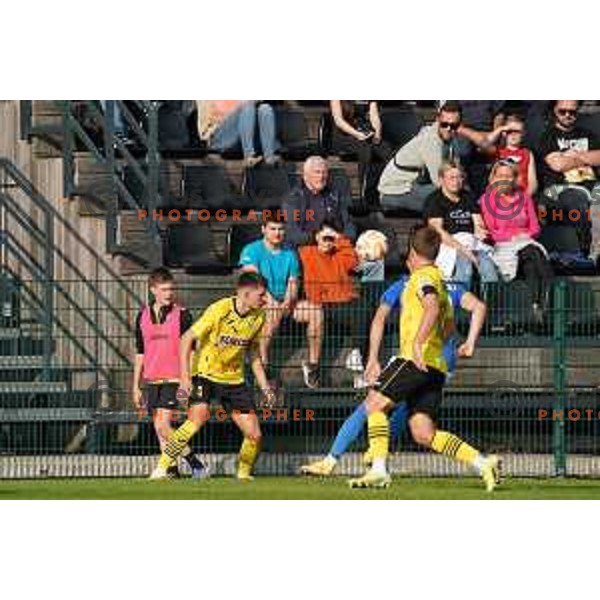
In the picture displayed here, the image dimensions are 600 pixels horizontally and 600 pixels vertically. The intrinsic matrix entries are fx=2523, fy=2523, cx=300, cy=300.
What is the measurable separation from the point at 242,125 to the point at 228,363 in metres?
3.48

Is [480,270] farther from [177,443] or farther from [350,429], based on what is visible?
[177,443]

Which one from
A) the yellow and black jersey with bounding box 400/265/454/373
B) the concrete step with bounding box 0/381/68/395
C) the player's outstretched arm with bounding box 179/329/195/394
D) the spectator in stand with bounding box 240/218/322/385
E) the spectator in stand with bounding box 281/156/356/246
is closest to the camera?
the yellow and black jersey with bounding box 400/265/454/373

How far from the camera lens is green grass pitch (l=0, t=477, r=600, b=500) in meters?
17.7

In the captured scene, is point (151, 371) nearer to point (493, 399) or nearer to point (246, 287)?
point (246, 287)

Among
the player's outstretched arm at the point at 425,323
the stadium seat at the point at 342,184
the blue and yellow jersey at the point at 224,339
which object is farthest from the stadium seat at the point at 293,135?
the player's outstretched arm at the point at 425,323

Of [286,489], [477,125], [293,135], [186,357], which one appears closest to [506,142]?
[477,125]

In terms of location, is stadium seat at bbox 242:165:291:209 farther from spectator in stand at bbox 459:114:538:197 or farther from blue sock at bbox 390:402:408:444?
blue sock at bbox 390:402:408:444

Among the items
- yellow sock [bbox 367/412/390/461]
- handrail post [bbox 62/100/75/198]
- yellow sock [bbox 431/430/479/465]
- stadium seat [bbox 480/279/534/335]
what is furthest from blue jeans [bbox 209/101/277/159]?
yellow sock [bbox 431/430/479/465]

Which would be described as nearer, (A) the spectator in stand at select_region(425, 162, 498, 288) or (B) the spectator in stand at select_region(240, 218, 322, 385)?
(B) the spectator in stand at select_region(240, 218, 322, 385)

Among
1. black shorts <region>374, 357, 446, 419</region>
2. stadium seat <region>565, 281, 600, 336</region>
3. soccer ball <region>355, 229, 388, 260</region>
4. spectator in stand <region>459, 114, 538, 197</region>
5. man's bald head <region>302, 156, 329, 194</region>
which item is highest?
spectator in stand <region>459, 114, 538, 197</region>

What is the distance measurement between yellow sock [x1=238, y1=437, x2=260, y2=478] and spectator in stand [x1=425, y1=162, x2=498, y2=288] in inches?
97.1

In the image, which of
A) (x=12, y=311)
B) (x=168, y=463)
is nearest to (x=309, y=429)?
(x=168, y=463)

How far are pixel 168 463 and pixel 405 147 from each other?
401 centimetres

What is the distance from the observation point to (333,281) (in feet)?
66.2
